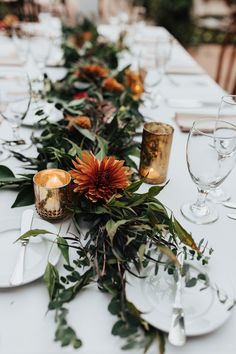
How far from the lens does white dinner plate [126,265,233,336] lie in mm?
420

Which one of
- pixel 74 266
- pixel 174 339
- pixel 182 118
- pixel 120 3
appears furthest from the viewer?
pixel 120 3

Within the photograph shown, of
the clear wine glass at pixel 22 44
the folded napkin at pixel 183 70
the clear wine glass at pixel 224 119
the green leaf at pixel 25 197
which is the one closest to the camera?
the green leaf at pixel 25 197

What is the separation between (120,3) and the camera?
534 centimetres

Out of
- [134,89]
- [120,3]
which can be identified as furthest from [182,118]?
[120,3]

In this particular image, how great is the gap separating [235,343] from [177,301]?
→ 0.29 ft

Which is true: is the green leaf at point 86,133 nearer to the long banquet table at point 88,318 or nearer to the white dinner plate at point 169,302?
the long banquet table at point 88,318

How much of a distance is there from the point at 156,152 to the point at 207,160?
0.39ft

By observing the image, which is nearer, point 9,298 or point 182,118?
point 9,298

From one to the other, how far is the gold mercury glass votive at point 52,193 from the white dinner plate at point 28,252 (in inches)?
1.0

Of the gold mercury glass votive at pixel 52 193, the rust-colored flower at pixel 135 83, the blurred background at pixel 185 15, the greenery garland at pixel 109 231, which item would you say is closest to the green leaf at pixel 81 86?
the rust-colored flower at pixel 135 83

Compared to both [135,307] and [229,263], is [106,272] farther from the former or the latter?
[229,263]

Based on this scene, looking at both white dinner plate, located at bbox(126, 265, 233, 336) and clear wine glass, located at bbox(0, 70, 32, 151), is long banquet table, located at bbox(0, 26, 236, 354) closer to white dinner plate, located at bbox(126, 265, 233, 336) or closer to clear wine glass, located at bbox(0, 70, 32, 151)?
white dinner plate, located at bbox(126, 265, 233, 336)

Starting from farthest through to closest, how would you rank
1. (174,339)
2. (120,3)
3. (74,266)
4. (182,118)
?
1. (120,3)
2. (182,118)
3. (74,266)
4. (174,339)

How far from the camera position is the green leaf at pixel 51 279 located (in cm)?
46
